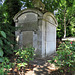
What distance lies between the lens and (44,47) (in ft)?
16.1

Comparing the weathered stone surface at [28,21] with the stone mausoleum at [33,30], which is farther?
the weathered stone surface at [28,21]

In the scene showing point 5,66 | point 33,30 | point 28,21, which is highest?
point 28,21

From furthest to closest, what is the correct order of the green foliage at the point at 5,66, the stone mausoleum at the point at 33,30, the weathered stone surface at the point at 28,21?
the weathered stone surface at the point at 28,21
the stone mausoleum at the point at 33,30
the green foliage at the point at 5,66

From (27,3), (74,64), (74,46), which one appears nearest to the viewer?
(74,64)

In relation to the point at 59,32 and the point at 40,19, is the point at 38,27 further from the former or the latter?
the point at 59,32

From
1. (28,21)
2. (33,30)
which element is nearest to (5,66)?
(33,30)

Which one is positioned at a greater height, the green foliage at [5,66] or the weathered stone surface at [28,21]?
the weathered stone surface at [28,21]

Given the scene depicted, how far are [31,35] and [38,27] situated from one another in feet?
2.06

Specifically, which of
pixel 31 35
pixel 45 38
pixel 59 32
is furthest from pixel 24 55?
pixel 59 32

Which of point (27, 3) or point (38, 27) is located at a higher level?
point (27, 3)

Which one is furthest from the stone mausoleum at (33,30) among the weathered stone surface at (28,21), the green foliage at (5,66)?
the green foliage at (5,66)

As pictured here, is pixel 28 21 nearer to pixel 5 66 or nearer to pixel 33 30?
pixel 33 30

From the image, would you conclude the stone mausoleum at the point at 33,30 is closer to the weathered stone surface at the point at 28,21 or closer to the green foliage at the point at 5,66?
the weathered stone surface at the point at 28,21

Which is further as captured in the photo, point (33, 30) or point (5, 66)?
point (33, 30)
